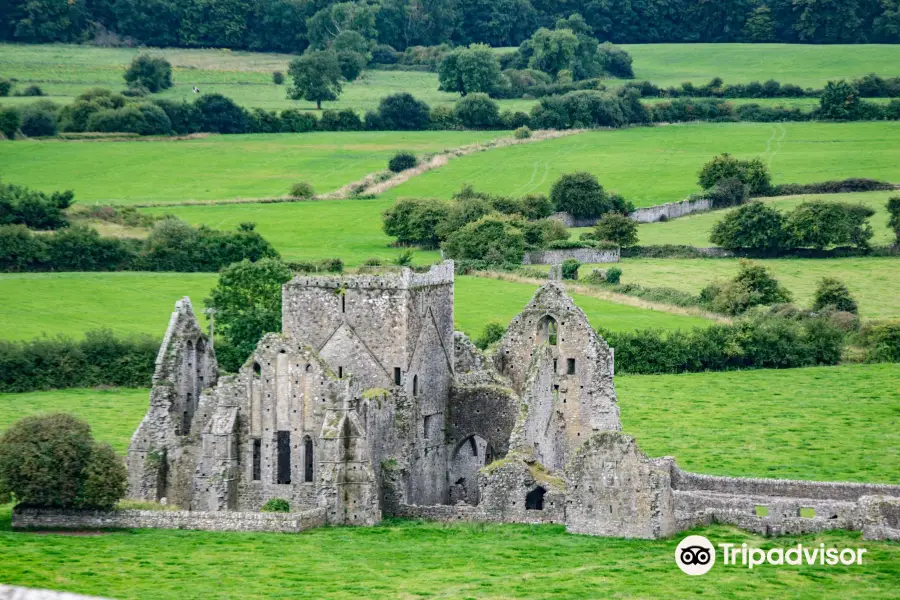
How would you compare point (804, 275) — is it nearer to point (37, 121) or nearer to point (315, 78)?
point (37, 121)

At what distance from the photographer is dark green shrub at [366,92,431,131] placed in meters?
158

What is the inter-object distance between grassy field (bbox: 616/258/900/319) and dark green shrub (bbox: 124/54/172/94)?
64.8 m

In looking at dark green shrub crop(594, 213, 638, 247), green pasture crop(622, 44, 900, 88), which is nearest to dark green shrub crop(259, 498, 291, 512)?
dark green shrub crop(594, 213, 638, 247)

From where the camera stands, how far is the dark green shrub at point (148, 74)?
159 meters

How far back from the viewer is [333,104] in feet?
545

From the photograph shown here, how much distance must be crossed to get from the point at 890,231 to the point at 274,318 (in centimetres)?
5125

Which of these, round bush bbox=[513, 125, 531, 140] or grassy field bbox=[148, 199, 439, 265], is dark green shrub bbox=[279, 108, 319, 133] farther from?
grassy field bbox=[148, 199, 439, 265]

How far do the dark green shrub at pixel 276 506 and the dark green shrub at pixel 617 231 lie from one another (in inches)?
2301

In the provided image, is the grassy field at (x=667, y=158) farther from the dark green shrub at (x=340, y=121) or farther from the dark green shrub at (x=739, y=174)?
the dark green shrub at (x=340, y=121)

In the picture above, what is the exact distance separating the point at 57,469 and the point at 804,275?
199ft

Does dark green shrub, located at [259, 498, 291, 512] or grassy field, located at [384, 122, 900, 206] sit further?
grassy field, located at [384, 122, 900, 206]

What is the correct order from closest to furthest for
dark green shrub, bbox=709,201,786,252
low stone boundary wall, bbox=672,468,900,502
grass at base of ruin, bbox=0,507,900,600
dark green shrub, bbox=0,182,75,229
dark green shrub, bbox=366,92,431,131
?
grass at base of ruin, bbox=0,507,900,600
low stone boundary wall, bbox=672,468,900,502
dark green shrub, bbox=0,182,75,229
dark green shrub, bbox=709,201,786,252
dark green shrub, bbox=366,92,431,131

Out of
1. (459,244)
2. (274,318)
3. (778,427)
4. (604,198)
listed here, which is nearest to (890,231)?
(604,198)

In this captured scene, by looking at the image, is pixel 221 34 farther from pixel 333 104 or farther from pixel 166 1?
pixel 333 104
